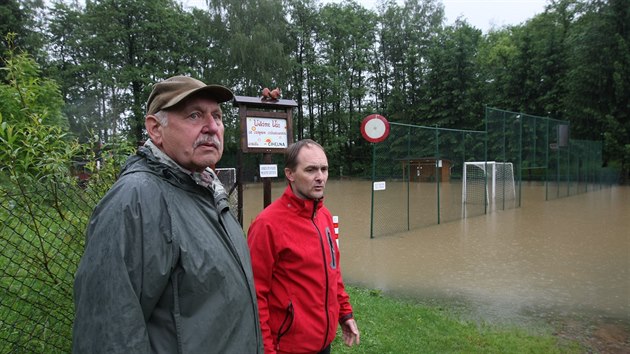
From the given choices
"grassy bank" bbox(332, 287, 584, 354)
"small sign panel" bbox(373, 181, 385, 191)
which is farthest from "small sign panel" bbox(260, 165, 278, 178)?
"small sign panel" bbox(373, 181, 385, 191)

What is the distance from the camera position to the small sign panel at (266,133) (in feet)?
14.2

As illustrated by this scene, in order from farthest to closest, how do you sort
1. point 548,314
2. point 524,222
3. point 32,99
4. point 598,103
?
point 598,103 → point 524,222 → point 548,314 → point 32,99

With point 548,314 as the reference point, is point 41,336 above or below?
above

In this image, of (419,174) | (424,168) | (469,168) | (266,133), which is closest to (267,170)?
(266,133)

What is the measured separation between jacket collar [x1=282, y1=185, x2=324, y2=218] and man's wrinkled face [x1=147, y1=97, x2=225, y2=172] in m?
0.78

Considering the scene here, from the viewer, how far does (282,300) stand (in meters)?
1.97

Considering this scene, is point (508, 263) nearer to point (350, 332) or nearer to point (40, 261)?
point (350, 332)

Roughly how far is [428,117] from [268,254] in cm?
3513

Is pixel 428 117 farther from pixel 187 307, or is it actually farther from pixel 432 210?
pixel 187 307

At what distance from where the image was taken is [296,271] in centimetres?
199

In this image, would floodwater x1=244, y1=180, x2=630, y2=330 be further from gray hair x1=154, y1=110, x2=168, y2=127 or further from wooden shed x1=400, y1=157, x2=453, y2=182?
gray hair x1=154, y1=110, x2=168, y2=127

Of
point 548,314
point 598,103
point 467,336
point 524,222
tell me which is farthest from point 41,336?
point 598,103

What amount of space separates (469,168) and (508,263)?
7.58 metres

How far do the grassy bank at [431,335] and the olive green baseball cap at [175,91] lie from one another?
284cm
